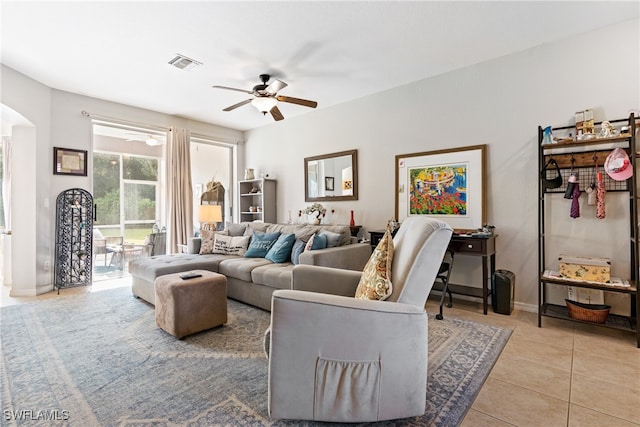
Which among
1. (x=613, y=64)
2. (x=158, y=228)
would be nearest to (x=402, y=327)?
(x=613, y=64)

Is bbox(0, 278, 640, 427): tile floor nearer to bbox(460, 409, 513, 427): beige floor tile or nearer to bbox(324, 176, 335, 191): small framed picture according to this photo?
bbox(460, 409, 513, 427): beige floor tile

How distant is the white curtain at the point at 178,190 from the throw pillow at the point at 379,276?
4337 millimetres

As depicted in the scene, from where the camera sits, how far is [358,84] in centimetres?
394

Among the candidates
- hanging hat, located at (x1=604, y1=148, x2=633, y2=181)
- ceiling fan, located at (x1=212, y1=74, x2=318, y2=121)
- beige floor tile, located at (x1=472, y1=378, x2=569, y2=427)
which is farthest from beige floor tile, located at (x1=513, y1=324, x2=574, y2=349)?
ceiling fan, located at (x1=212, y1=74, x2=318, y2=121)

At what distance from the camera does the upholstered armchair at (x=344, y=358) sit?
1.40 meters

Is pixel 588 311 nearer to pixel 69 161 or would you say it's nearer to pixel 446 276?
pixel 446 276

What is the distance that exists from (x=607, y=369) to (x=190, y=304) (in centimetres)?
302

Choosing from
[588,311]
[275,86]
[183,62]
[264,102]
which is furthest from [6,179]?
[588,311]

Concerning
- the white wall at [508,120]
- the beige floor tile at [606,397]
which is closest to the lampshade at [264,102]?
the white wall at [508,120]

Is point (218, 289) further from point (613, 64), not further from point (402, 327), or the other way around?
point (613, 64)

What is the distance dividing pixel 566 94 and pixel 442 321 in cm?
247

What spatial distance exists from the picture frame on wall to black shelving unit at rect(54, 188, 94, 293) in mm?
4315

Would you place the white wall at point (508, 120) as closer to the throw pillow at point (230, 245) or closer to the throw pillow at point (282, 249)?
the throw pillow at point (282, 249)

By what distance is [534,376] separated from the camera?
1.95 meters
